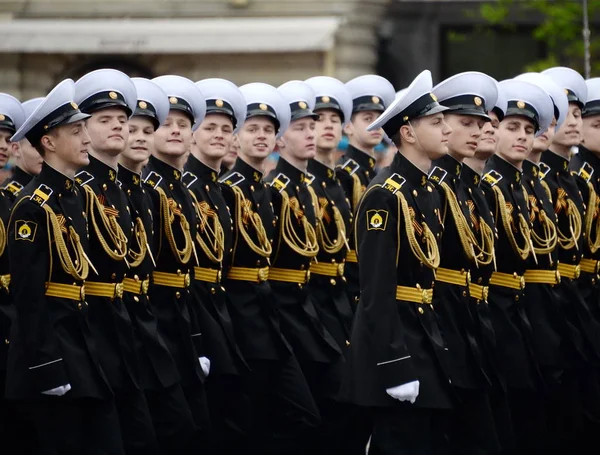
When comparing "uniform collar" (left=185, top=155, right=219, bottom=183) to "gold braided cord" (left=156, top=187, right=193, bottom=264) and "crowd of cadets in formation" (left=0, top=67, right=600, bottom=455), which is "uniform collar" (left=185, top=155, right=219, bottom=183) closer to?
"crowd of cadets in formation" (left=0, top=67, right=600, bottom=455)

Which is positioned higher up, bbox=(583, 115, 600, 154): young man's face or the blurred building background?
the blurred building background

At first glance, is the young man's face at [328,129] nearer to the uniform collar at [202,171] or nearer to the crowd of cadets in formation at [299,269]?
the crowd of cadets in formation at [299,269]

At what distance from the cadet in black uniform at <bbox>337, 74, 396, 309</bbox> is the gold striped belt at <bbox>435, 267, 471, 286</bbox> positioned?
2299mm

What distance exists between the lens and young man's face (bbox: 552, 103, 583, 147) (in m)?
11.0

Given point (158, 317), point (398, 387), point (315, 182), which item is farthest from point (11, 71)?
point (398, 387)

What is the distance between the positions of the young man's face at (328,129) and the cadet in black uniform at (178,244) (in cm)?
162

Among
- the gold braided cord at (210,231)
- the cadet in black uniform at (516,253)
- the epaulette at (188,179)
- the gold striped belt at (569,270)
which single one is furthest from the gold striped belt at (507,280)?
the epaulette at (188,179)

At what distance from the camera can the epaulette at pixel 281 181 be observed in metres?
11.0

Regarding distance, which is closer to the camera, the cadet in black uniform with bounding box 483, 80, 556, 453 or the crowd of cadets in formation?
the crowd of cadets in formation

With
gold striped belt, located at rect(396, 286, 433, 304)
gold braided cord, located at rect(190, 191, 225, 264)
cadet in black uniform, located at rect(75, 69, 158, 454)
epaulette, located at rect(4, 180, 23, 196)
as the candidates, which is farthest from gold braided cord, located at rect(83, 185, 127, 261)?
epaulette, located at rect(4, 180, 23, 196)

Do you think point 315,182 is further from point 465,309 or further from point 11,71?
point 11,71

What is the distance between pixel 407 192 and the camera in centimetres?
861

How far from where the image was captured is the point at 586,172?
1122 cm

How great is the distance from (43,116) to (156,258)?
4.98 feet
